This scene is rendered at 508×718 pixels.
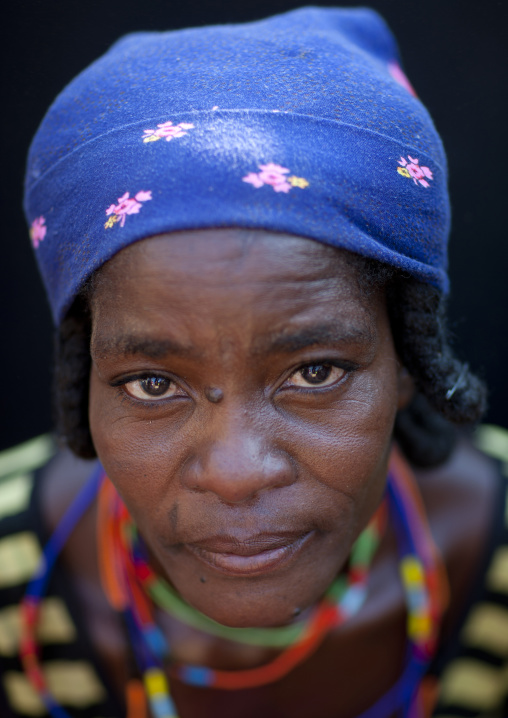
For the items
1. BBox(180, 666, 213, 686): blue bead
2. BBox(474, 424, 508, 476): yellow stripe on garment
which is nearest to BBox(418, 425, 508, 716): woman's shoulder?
BBox(474, 424, 508, 476): yellow stripe on garment

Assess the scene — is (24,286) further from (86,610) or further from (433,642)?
(433,642)

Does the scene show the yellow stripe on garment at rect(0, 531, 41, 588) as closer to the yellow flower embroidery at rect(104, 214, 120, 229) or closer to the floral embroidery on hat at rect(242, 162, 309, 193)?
the yellow flower embroidery at rect(104, 214, 120, 229)

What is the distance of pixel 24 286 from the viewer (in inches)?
103

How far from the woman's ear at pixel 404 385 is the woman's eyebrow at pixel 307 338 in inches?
12.6

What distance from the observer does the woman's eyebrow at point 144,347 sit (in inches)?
47.6

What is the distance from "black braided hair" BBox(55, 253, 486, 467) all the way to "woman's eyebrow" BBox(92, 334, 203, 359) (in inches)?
5.2

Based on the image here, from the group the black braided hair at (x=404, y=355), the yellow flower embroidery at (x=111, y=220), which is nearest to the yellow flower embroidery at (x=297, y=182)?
the black braided hair at (x=404, y=355)

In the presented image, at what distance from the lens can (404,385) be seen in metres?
1.60

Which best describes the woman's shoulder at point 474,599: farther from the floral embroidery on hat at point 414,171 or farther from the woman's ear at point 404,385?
Answer: the floral embroidery on hat at point 414,171

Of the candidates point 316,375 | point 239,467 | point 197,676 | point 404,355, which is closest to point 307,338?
point 316,375

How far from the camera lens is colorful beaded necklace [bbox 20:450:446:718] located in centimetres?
193

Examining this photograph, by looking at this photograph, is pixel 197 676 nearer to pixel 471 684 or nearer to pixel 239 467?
pixel 471 684

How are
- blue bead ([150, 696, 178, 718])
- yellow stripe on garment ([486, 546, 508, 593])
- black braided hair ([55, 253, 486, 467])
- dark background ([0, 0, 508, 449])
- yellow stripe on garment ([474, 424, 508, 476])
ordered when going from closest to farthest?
black braided hair ([55, 253, 486, 467])
blue bead ([150, 696, 178, 718])
yellow stripe on garment ([486, 546, 508, 593])
yellow stripe on garment ([474, 424, 508, 476])
dark background ([0, 0, 508, 449])

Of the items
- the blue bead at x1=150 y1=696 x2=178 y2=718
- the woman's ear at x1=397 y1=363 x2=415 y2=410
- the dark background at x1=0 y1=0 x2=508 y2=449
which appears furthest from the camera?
the dark background at x1=0 y1=0 x2=508 y2=449
